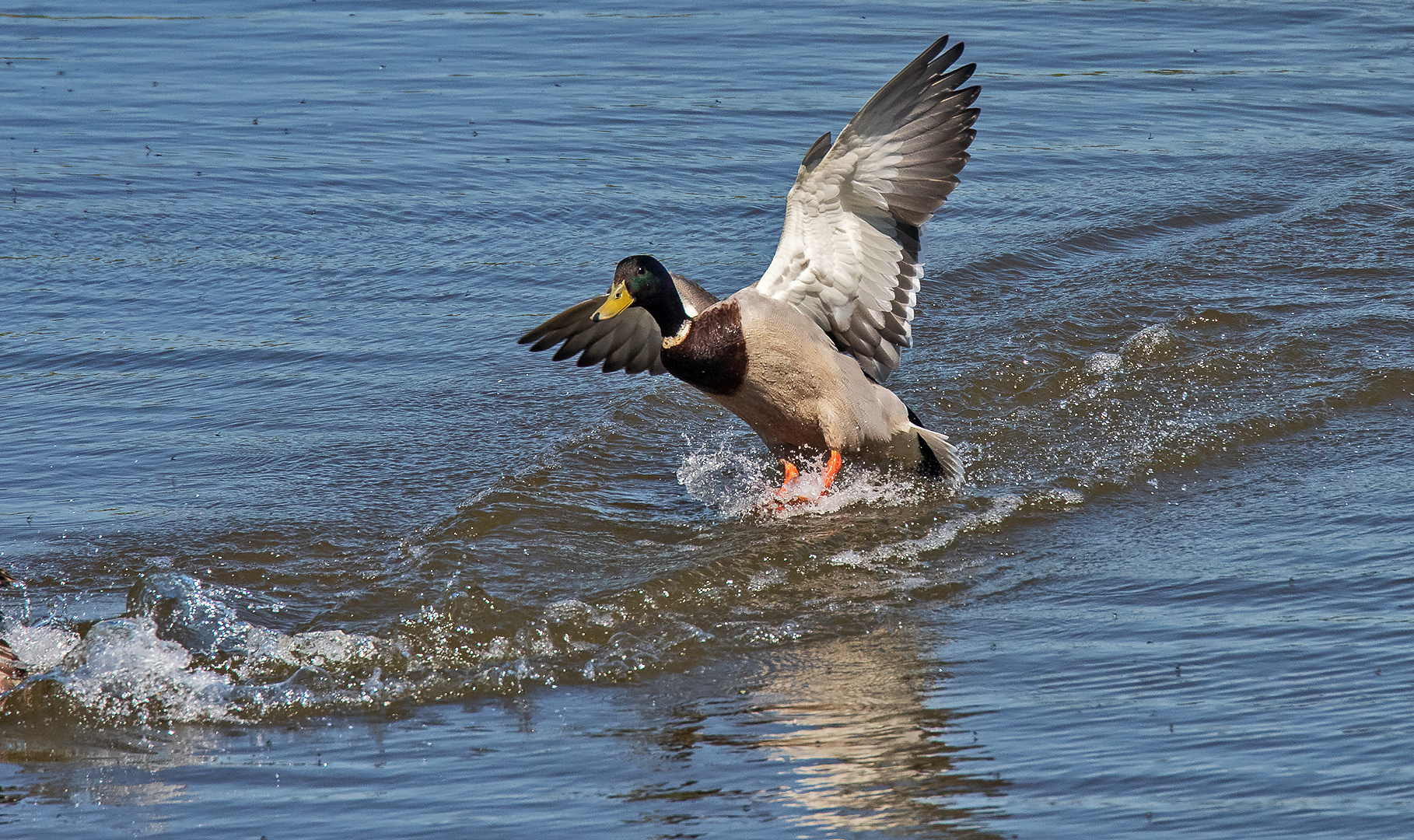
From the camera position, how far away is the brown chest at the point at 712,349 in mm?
6074

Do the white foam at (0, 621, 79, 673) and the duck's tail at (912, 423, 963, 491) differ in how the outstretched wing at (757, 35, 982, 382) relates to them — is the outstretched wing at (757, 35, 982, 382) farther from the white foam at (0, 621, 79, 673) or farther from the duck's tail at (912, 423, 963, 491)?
the white foam at (0, 621, 79, 673)

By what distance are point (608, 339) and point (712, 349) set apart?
1126 millimetres

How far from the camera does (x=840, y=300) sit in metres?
6.50

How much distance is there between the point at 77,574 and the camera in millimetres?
5309

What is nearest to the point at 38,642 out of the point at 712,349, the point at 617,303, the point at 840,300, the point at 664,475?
the point at 617,303

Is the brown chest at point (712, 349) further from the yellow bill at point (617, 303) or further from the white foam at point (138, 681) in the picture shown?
the white foam at point (138, 681)

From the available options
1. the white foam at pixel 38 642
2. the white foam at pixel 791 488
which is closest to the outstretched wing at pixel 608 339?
the white foam at pixel 791 488

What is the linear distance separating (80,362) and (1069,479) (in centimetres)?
464

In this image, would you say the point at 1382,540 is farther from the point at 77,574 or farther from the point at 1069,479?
the point at 77,574

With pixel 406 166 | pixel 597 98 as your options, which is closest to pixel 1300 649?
pixel 406 166

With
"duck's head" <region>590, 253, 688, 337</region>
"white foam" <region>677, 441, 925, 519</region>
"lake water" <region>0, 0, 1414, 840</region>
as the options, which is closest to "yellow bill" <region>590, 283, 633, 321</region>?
"duck's head" <region>590, 253, 688, 337</region>

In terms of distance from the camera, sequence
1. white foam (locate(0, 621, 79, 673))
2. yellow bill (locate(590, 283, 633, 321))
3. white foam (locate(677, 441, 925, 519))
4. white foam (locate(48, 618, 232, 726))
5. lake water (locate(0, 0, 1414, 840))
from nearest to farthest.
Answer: lake water (locate(0, 0, 1414, 840))
white foam (locate(48, 618, 232, 726))
white foam (locate(0, 621, 79, 673))
yellow bill (locate(590, 283, 633, 321))
white foam (locate(677, 441, 925, 519))

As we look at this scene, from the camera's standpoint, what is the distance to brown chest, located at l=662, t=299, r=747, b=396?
6.07 metres

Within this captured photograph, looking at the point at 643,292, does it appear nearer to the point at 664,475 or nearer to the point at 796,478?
the point at 664,475
